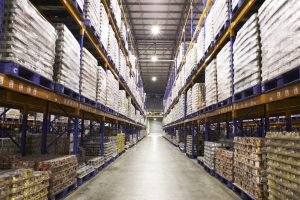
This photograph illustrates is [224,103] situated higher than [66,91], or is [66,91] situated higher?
[66,91]

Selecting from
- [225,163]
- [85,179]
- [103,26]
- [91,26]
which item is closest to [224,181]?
[225,163]

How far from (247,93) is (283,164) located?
5.94 feet

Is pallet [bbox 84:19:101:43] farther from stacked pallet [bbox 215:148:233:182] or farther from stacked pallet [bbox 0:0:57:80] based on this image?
stacked pallet [bbox 215:148:233:182]

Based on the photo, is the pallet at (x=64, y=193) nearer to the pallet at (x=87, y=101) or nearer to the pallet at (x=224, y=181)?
the pallet at (x=87, y=101)

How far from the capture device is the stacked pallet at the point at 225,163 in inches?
210

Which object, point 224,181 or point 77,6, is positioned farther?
point 224,181

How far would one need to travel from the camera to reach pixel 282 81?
3.31m

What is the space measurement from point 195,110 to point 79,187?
5.33 meters

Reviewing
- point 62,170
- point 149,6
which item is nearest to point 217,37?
point 62,170

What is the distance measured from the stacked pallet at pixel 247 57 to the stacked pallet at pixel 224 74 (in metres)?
0.40

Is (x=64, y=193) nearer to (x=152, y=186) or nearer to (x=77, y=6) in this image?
(x=152, y=186)

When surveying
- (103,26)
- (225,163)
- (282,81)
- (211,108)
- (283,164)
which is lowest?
(225,163)

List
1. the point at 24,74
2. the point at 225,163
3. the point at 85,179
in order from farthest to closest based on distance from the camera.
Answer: the point at 85,179 → the point at 225,163 → the point at 24,74

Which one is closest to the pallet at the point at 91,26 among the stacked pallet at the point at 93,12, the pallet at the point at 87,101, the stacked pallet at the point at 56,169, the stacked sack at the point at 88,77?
the stacked pallet at the point at 93,12
